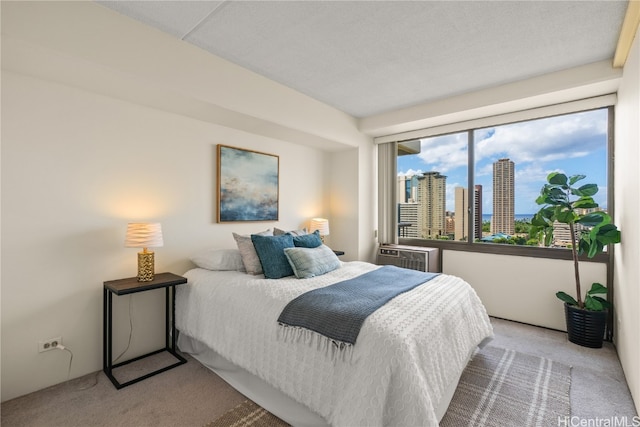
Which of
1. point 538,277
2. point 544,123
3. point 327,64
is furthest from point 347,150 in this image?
point 538,277

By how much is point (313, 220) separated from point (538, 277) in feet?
8.97

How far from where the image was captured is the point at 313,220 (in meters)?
4.18

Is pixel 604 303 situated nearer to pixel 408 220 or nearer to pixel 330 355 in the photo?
pixel 408 220

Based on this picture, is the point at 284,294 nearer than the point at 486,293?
Yes

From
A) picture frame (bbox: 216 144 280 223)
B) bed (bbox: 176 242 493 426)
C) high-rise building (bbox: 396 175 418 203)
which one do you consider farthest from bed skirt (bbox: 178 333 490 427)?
high-rise building (bbox: 396 175 418 203)

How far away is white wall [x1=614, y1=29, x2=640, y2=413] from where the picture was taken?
6.57 ft

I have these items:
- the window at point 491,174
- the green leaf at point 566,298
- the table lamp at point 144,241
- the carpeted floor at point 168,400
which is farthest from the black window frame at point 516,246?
the table lamp at point 144,241

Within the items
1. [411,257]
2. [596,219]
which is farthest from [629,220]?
[411,257]

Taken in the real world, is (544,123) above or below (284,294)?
above

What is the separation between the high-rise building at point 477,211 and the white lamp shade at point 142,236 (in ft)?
11.9

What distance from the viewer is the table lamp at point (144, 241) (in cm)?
241

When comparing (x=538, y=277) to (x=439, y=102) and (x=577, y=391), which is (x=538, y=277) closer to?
(x=577, y=391)

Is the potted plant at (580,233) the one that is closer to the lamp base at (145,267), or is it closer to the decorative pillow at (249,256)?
the decorative pillow at (249,256)

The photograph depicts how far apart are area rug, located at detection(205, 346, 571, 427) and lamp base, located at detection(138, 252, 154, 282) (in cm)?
124
